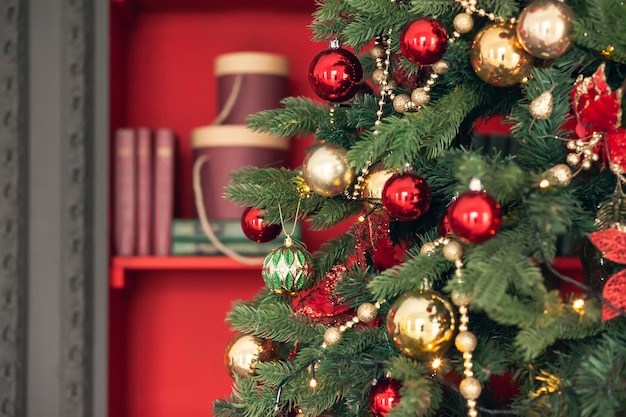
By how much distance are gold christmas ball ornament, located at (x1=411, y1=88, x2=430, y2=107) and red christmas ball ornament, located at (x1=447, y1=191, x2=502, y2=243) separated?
0.15m

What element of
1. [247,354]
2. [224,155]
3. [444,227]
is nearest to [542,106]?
[444,227]

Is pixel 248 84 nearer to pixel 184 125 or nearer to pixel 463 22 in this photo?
pixel 184 125

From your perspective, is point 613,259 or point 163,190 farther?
point 163,190

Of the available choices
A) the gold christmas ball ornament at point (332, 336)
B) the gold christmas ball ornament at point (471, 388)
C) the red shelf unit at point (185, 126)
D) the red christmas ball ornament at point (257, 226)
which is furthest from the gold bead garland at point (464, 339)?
the red shelf unit at point (185, 126)

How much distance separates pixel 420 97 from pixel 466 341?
221mm

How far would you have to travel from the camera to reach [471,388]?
51cm

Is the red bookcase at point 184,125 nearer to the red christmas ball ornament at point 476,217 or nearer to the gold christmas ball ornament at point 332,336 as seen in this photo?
the gold christmas ball ornament at point 332,336

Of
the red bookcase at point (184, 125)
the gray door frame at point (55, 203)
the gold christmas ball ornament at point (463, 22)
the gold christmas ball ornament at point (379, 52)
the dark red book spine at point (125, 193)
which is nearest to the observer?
the gold christmas ball ornament at point (463, 22)

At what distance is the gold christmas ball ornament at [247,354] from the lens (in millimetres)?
671

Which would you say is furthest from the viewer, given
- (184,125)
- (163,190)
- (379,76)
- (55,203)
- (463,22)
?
(184,125)

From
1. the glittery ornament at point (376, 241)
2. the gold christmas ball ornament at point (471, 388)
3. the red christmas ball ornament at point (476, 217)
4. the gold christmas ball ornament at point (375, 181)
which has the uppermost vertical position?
the gold christmas ball ornament at point (375, 181)

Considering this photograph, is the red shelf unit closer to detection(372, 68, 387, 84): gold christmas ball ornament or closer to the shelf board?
the shelf board

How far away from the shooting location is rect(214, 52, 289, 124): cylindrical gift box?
4.29 feet

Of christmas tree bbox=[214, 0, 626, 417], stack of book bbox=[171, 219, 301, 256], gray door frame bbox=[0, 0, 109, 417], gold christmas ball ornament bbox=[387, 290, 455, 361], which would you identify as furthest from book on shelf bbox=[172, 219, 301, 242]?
gold christmas ball ornament bbox=[387, 290, 455, 361]
